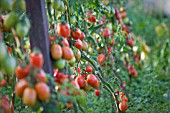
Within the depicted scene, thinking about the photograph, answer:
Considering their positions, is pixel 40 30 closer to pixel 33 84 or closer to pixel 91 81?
pixel 33 84

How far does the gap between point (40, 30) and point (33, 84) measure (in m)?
0.26

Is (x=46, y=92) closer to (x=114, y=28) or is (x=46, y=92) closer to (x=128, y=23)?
(x=114, y=28)

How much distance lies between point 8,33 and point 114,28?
137cm

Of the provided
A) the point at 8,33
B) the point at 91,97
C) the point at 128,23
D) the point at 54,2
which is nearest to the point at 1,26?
the point at 8,33

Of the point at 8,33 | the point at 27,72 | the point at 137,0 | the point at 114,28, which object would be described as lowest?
the point at 27,72

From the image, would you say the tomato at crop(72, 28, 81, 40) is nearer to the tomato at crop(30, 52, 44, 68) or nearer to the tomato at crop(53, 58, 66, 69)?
the tomato at crop(53, 58, 66, 69)

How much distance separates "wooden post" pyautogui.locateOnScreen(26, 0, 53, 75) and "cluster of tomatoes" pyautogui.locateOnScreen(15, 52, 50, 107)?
16 cm

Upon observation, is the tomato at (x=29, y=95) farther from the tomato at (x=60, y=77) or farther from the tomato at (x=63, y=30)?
the tomato at (x=63, y=30)

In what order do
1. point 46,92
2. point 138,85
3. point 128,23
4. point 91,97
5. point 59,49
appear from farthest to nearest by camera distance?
1. point 128,23
2. point 138,85
3. point 91,97
4. point 59,49
5. point 46,92

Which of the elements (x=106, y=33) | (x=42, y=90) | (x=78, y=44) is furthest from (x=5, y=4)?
(x=106, y=33)

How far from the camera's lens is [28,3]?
52.6 inches

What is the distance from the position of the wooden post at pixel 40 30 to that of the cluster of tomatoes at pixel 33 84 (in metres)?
0.16

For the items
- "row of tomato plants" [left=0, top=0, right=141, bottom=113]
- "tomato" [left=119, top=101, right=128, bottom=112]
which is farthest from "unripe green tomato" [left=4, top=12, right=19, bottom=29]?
"tomato" [left=119, top=101, right=128, bottom=112]

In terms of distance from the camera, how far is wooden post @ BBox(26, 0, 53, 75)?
4.26 feet
